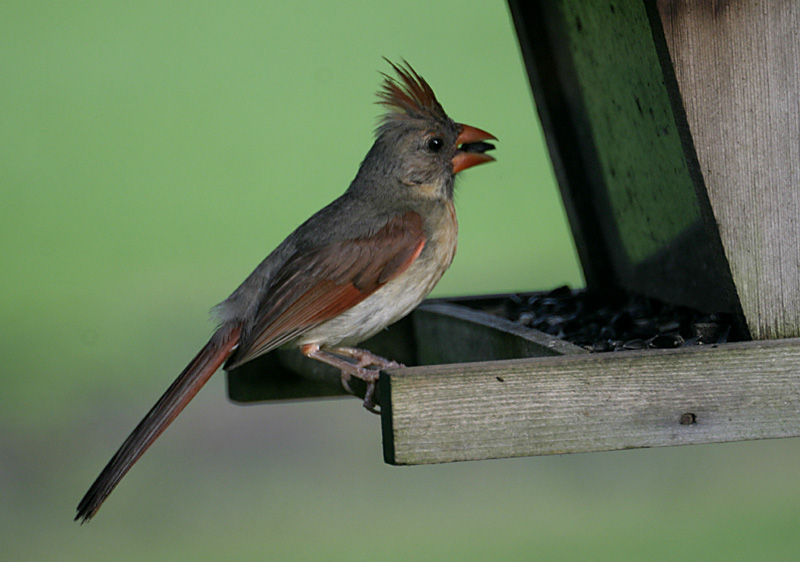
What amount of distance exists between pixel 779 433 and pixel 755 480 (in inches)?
199

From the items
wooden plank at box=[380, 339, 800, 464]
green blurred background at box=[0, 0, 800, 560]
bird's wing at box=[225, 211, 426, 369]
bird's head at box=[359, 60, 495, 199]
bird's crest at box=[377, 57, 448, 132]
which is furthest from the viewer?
green blurred background at box=[0, 0, 800, 560]

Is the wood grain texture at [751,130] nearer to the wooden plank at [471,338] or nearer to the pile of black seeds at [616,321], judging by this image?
the pile of black seeds at [616,321]

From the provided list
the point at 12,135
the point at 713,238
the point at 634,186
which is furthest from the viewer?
the point at 12,135

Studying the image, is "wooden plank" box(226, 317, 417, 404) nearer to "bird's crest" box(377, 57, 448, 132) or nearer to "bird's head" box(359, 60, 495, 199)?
"bird's head" box(359, 60, 495, 199)

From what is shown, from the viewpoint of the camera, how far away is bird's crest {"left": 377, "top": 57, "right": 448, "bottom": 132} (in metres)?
3.34

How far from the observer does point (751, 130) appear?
8.47 feet

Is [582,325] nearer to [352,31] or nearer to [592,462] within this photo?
[592,462]

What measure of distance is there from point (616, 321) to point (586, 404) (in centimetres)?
99

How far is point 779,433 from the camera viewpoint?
94.3 inches

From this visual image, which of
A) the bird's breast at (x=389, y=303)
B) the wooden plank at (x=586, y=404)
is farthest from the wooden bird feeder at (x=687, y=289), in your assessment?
the bird's breast at (x=389, y=303)

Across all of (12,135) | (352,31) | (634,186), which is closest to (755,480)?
(634,186)

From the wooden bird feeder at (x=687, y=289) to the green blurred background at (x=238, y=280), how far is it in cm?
79

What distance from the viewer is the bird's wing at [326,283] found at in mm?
3033

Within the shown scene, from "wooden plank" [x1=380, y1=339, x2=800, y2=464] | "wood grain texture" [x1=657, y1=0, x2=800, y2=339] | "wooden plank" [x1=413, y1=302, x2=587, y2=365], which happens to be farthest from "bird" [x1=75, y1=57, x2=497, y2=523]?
"wood grain texture" [x1=657, y1=0, x2=800, y2=339]
